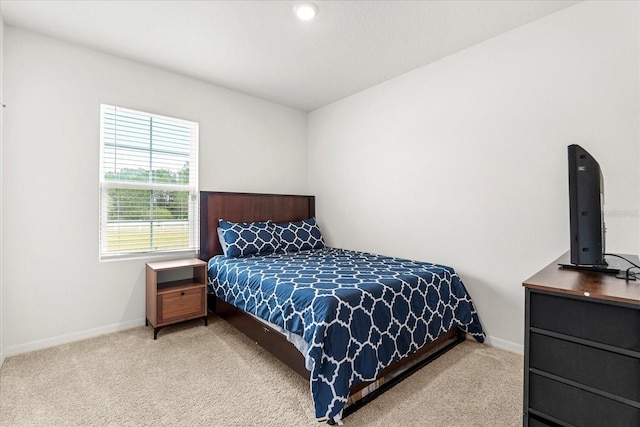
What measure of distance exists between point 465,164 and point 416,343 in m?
1.56

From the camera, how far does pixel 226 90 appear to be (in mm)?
3496

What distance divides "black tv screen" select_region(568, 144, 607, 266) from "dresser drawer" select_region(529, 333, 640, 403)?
530 millimetres

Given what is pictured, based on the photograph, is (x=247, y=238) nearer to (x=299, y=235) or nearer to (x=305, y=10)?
(x=299, y=235)

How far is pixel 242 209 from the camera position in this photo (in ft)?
11.8

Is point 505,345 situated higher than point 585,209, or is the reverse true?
point 585,209

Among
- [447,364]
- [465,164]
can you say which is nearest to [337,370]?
[447,364]

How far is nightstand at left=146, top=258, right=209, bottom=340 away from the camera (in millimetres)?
2668

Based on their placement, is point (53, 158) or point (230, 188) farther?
point (230, 188)

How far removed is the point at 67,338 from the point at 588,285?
11.6 ft

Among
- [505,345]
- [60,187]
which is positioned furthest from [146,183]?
[505,345]

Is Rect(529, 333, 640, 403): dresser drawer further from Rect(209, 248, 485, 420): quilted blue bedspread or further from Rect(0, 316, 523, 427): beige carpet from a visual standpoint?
Rect(209, 248, 485, 420): quilted blue bedspread

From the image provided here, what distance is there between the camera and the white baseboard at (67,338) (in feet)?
7.70

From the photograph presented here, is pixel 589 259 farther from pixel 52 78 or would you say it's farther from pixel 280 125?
pixel 52 78

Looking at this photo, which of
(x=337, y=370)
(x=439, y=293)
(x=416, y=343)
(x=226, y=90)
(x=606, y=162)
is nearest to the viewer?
(x=337, y=370)
